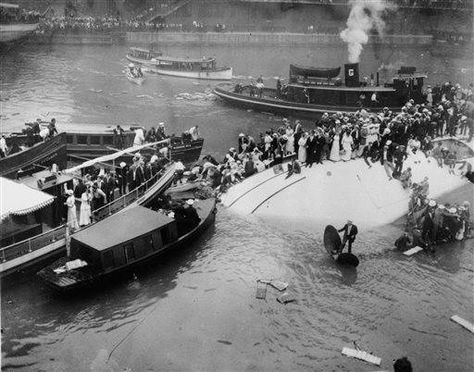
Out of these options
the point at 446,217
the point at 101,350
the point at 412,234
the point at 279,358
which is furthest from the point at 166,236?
the point at 446,217

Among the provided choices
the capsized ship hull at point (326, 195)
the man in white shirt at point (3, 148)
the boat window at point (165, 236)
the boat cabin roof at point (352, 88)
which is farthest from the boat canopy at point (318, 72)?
the boat window at point (165, 236)

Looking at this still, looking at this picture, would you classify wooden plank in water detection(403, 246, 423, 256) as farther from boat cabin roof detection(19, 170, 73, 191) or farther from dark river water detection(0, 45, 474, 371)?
boat cabin roof detection(19, 170, 73, 191)

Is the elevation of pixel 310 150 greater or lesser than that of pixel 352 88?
lesser

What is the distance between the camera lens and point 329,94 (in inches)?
1415

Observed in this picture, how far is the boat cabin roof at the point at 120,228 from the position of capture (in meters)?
14.8

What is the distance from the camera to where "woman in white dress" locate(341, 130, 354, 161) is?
21203mm

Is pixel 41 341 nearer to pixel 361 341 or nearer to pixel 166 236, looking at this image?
pixel 166 236

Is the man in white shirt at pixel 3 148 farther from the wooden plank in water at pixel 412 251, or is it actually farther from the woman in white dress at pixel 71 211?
the wooden plank in water at pixel 412 251

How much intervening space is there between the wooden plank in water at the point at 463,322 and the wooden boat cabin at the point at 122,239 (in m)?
8.12

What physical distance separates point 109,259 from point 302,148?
9.12 meters

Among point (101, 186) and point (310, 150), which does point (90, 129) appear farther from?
point (310, 150)

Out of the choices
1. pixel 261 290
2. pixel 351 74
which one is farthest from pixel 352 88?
pixel 261 290

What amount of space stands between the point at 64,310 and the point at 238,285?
15.4 ft

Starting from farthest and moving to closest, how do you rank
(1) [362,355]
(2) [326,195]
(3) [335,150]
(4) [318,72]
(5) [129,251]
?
(4) [318,72], (3) [335,150], (2) [326,195], (5) [129,251], (1) [362,355]
